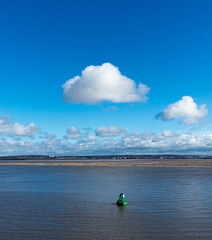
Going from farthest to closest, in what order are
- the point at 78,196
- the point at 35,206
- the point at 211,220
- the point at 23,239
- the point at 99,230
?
the point at 78,196, the point at 35,206, the point at 211,220, the point at 99,230, the point at 23,239

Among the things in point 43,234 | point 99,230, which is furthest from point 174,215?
point 43,234

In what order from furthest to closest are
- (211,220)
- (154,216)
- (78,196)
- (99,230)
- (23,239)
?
(78,196), (154,216), (211,220), (99,230), (23,239)

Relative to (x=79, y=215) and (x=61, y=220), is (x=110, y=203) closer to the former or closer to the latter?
(x=79, y=215)

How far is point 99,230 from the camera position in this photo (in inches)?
723

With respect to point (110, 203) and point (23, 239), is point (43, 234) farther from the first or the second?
point (110, 203)

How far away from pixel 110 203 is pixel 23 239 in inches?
525

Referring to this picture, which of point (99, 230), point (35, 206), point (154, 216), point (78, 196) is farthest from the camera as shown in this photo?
point (78, 196)

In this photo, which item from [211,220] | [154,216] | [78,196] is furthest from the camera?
[78,196]

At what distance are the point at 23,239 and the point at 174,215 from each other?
40.0ft

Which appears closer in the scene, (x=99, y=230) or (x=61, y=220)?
(x=99, y=230)

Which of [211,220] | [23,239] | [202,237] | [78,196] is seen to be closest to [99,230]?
[23,239]

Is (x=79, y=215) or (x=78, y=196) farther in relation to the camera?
(x=78, y=196)

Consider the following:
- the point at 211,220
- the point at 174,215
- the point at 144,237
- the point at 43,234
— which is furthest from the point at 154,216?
the point at 43,234

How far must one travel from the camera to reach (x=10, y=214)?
Result: 919 inches
